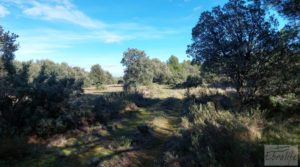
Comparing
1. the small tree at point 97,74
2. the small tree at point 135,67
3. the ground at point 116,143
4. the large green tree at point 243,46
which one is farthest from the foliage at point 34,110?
the small tree at point 97,74

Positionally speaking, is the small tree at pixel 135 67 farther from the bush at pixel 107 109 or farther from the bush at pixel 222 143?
the bush at pixel 222 143

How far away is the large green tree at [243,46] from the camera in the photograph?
7.39m

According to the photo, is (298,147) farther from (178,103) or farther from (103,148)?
(178,103)

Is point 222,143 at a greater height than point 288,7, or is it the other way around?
point 288,7

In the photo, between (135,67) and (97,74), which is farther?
(97,74)

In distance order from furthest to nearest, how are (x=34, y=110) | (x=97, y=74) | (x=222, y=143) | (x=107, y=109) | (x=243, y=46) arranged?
(x=97, y=74), (x=107, y=109), (x=34, y=110), (x=243, y=46), (x=222, y=143)

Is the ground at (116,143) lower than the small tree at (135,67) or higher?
lower

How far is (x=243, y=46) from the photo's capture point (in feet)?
24.7

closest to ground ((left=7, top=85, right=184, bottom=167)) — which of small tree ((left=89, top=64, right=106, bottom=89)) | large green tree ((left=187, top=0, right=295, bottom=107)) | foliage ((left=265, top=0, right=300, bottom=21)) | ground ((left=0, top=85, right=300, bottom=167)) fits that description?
ground ((left=0, top=85, right=300, bottom=167))

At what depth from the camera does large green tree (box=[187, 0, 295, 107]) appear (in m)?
7.39

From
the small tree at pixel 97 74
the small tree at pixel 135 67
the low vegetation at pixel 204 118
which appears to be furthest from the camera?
the small tree at pixel 97 74

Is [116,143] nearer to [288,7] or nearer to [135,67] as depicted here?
[288,7]

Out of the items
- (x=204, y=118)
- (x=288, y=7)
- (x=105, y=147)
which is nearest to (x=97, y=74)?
(x=105, y=147)

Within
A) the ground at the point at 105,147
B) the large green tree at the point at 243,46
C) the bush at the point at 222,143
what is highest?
the large green tree at the point at 243,46
